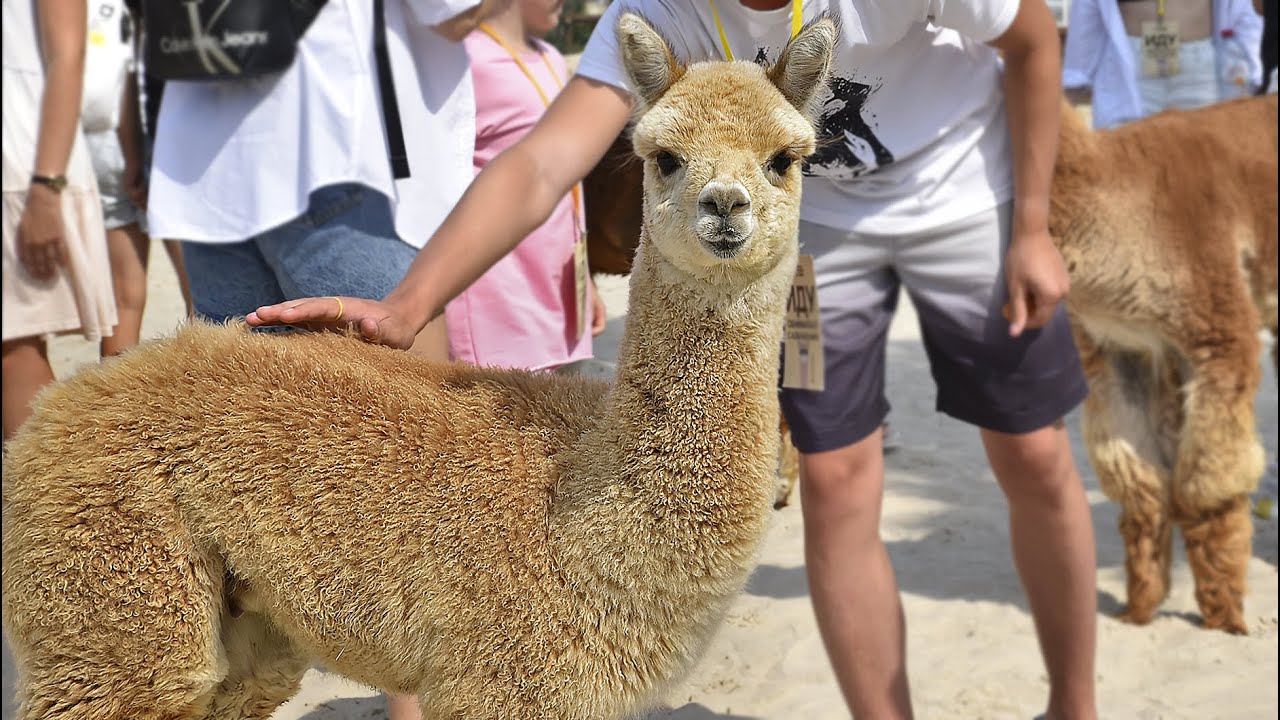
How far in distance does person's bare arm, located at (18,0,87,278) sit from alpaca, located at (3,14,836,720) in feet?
5.22

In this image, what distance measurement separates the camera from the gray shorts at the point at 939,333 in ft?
8.96

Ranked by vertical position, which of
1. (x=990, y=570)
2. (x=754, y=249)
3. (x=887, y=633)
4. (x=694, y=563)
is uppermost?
(x=754, y=249)

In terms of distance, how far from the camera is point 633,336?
76.8 inches

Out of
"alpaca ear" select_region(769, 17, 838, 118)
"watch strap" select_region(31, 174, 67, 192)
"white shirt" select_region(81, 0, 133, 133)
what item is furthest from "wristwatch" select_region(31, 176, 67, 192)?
"alpaca ear" select_region(769, 17, 838, 118)

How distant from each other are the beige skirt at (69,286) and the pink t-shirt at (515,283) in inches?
43.5

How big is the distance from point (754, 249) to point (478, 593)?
659 mm

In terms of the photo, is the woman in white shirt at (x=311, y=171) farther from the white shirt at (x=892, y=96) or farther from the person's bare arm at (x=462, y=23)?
the white shirt at (x=892, y=96)

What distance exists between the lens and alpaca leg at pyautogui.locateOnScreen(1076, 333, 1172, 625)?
432 centimetres

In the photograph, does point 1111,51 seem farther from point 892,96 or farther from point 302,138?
point 302,138

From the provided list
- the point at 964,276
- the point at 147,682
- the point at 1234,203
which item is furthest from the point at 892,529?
the point at 147,682

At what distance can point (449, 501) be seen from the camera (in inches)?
73.0

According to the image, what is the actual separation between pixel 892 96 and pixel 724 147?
2.86ft

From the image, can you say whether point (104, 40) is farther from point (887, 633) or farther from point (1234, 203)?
point (1234, 203)

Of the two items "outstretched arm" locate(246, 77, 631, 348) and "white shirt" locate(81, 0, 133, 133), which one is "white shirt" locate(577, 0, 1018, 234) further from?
"white shirt" locate(81, 0, 133, 133)
